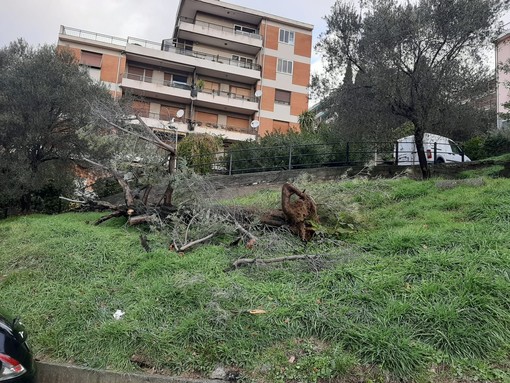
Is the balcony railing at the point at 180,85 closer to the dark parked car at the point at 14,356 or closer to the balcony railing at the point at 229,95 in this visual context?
the balcony railing at the point at 229,95

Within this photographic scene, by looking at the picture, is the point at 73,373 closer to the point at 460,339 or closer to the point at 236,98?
the point at 460,339

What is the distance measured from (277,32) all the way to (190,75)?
9079 millimetres

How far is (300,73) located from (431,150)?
70.8ft

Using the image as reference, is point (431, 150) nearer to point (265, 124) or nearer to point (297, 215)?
point (297, 215)

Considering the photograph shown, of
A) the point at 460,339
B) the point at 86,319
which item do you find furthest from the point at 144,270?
the point at 460,339

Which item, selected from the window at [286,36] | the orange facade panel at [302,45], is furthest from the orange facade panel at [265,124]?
the window at [286,36]

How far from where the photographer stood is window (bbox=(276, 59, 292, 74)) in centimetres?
3400

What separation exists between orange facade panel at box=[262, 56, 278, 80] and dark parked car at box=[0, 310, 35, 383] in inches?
1268

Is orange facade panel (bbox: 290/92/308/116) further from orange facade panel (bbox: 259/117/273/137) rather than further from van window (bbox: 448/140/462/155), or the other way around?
van window (bbox: 448/140/462/155)

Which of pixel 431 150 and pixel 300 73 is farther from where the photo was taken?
pixel 300 73

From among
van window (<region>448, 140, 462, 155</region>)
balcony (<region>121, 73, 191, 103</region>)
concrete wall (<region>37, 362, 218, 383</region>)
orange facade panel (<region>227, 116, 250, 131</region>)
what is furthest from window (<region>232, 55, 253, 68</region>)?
concrete wall (<region>37, 362, 218, 383</region>)

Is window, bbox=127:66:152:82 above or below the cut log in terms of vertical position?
above

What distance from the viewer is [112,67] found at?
30047 mm

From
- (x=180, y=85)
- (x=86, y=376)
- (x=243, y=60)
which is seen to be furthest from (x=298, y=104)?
(x=86, y=376)
